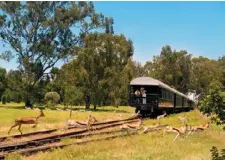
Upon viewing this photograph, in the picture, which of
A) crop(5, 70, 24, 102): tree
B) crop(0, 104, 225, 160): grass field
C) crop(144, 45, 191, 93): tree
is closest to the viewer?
crop(0, 104, 225, 160): grass field

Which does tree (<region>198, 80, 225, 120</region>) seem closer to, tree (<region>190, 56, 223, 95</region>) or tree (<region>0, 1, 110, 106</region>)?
tree (<region>0, 1, 110, 106</region>)

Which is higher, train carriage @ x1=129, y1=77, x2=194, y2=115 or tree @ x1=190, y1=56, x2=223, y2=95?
tree @ x1=190, y1=56, x2=223, y2=95

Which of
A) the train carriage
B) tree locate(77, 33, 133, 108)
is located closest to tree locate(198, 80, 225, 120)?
the train carriage

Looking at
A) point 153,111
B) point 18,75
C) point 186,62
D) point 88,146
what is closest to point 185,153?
point 88,146

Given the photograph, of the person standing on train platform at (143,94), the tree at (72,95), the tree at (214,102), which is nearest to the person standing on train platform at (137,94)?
the person standing on train platform at (143,94)

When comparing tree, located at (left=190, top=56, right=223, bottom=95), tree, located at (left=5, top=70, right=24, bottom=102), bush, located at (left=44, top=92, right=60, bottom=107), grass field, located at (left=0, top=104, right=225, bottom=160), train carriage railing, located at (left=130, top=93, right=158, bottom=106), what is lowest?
grass field, located at (left=0, top=104, right=225, bottom=160)

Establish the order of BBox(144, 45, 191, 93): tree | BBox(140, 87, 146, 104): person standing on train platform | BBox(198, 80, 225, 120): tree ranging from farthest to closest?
BBox(144, 45, 191, 93): tree
BBox(140, 87, 146, 104): person standing on train platform
BBox(198, 80, 225, 120): tree

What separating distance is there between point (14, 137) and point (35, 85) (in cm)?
4119

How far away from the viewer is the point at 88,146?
14.3 m

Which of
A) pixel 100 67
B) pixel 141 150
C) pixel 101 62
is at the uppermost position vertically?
pixel 101 62

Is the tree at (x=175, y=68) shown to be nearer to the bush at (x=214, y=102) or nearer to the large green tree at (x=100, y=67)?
the large green tree at (x=100, y=67)

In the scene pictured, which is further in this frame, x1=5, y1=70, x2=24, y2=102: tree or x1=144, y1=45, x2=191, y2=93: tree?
x1=144, y1=45, x2=191, y2=93: tree

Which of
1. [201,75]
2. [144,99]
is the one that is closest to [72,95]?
[144,99]

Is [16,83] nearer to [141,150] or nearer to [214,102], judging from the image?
[141,150]
